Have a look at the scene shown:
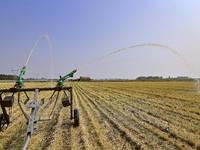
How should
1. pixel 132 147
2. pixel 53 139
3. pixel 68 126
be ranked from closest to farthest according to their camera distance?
1. pixel 132 147
2. pixel 53 139
3. pixel 68 126

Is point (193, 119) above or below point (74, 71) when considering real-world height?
below

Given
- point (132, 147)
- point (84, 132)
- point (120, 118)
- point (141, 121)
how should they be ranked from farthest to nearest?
point (120, 118), point (141, 121), point (84, 132), point (132, 147)

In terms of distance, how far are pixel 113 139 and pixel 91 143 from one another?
2.61 ft

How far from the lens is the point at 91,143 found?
6.30 m

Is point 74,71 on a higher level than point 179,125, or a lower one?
higher

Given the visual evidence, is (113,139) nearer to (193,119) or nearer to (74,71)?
(74,71)

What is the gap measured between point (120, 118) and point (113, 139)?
3.41 metres

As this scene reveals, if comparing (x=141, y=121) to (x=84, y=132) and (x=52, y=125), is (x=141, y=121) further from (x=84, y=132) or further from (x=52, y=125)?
(x=52, y=125)

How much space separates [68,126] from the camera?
849 centimetres

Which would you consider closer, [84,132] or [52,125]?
[84,132]

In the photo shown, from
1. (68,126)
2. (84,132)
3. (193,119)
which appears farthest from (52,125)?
(193,119)

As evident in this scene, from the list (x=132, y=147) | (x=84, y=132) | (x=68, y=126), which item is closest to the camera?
(x=132, y=147)

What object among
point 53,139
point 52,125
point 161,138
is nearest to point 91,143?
point 53,139

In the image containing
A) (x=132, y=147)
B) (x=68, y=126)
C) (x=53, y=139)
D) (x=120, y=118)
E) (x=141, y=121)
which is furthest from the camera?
(x=120, y=118)
